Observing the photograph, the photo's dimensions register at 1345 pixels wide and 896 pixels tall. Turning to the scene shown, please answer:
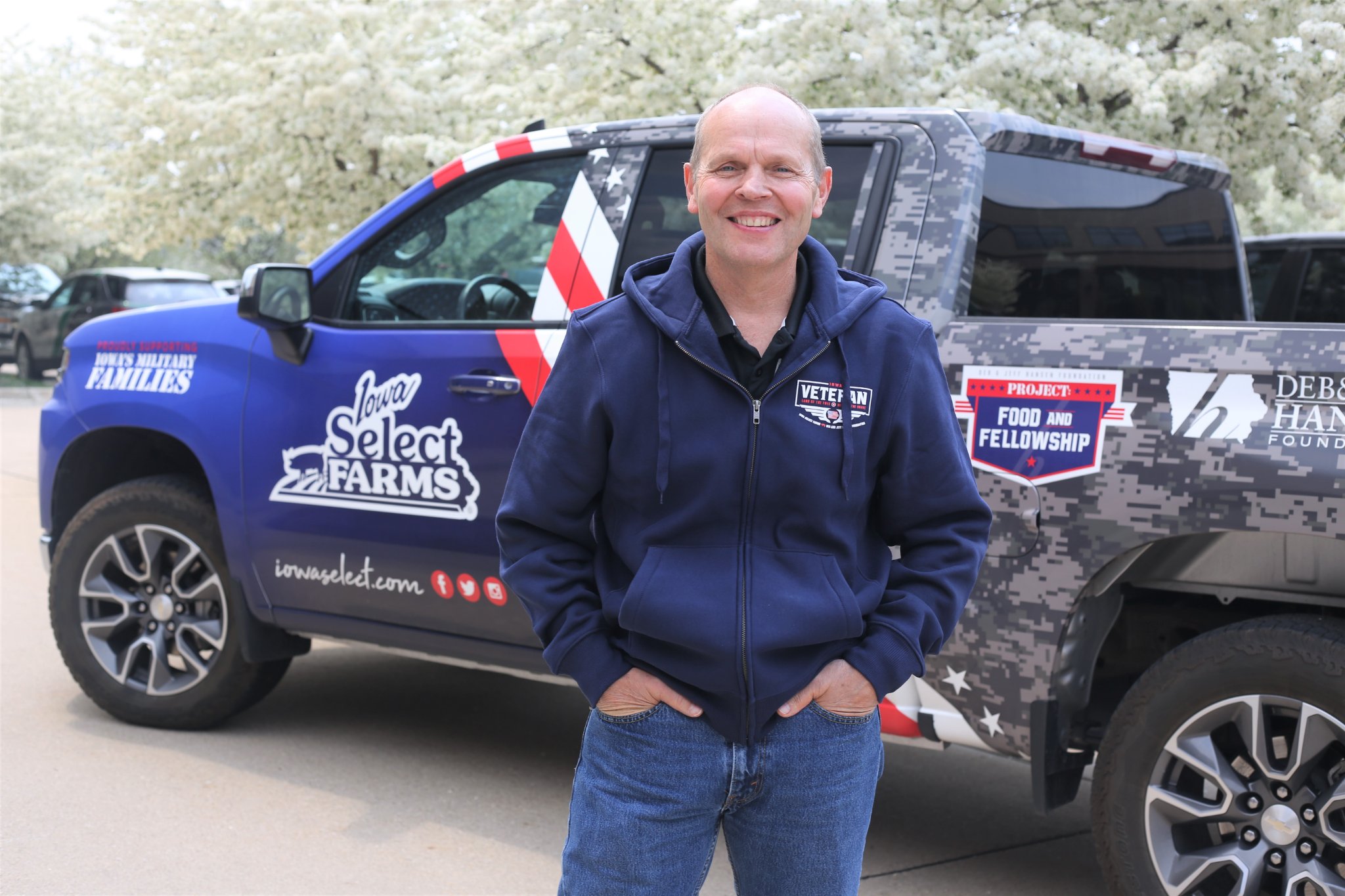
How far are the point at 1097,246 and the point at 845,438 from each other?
100 inches

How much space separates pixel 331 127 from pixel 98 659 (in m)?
9.31

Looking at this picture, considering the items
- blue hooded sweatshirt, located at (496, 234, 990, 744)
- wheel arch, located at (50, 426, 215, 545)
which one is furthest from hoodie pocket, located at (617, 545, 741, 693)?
wheel arch, located at (50, 426, 215, 545)

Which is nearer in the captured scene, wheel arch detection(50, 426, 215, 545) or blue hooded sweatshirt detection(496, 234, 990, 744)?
blue hooded sweatshirt detection(496, 234, 990, 744)

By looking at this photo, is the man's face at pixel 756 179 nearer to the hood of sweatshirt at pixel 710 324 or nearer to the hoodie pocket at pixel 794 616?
the hood of sweatshirt at pixel 710 324

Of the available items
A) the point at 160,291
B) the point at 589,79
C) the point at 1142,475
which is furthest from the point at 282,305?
the point at 160,291

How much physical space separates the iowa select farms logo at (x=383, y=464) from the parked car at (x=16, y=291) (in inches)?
770

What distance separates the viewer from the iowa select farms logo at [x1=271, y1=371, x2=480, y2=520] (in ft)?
13.9

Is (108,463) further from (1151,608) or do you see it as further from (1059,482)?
(1151,608)

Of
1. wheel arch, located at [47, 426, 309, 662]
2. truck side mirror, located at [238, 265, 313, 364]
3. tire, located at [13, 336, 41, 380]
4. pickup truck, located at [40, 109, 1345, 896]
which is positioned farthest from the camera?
tire, located at [13, 336, 41, 380]

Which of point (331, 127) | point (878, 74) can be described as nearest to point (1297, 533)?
point (878, 74)

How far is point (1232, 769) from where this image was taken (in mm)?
3193

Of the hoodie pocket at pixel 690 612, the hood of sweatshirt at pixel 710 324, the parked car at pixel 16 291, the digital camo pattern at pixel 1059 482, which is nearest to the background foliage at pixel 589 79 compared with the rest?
the digital camo pattern at pixel 1059 482

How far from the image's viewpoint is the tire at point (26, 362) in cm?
2131

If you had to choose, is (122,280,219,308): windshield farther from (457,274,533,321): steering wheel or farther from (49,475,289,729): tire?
(457,274,533,321): steering wheel
